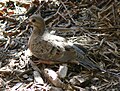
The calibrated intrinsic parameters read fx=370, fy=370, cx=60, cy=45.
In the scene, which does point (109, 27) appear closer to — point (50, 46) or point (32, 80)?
point (50, 46)

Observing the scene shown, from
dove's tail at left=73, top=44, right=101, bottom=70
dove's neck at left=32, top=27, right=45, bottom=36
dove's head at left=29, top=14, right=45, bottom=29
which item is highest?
dove's head at left=29, top=14, right=45, bottom=29

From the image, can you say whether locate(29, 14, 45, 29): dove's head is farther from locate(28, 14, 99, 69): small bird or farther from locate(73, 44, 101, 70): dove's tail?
locate(73, 44, 101, 70): dove's tail

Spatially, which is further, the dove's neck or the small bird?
the dove's neck

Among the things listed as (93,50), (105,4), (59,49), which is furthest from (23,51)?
(105,4)

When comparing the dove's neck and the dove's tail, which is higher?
the dove's neck

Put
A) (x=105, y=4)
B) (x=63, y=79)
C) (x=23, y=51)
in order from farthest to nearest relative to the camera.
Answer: (x=105, y=4) < (x=23, y=51) < (x=63, y=79)

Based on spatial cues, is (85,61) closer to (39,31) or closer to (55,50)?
(55,50)

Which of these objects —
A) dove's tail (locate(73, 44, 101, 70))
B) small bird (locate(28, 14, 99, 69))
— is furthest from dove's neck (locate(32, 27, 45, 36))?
dove's tail (locate(73, 44, 101, 70))
